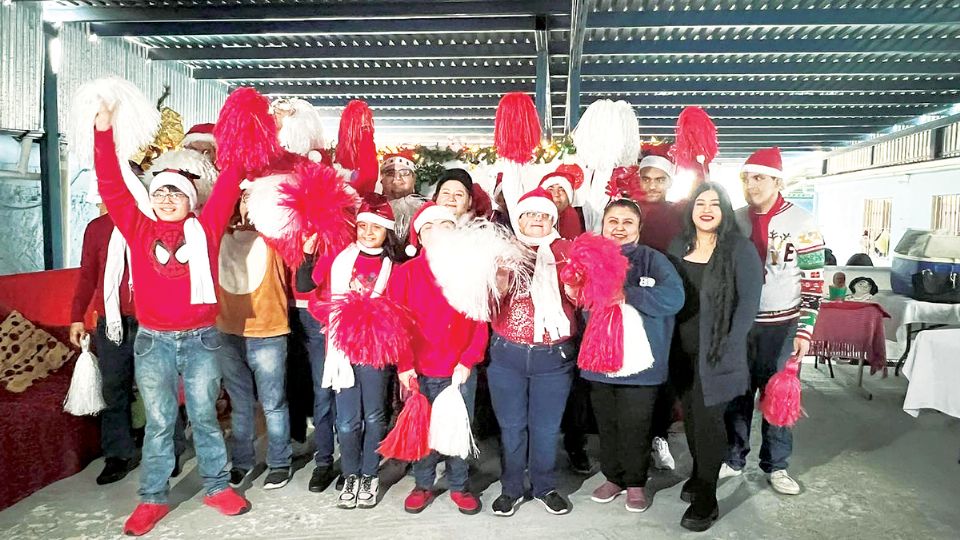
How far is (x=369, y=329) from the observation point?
2.72 meters

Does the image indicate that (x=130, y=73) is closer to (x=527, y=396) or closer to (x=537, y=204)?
(x=537, y=204)

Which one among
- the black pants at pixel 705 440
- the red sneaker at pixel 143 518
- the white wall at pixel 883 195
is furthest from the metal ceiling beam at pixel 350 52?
the white wall at pixel 883 195

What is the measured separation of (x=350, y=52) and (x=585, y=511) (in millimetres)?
6366

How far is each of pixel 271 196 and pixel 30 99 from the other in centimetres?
497

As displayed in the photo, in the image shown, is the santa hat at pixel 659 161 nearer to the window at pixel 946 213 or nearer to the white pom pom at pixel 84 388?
the white pom pom at pixel 84 388

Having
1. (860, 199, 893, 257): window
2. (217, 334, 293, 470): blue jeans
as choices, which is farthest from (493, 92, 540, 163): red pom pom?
(860, 199, 893, 257): window

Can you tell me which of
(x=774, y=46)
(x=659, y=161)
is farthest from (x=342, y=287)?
(x=774, y=46)

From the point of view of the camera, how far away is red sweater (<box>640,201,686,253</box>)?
346 cm

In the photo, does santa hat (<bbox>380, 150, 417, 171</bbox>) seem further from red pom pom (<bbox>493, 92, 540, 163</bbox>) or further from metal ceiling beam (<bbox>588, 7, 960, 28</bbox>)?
metal ceiling beam (<bbox>588, 7, 960, 28</bbox>)

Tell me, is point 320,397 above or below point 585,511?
above

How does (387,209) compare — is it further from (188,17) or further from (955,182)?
(955,182)

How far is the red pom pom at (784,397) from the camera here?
3.13m

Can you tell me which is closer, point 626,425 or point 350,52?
point 626,425

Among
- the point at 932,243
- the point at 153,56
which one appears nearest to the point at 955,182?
the point at 932,243
